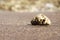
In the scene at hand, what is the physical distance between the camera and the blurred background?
34.7ft

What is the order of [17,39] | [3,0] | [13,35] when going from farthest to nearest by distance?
[3,0] → [13,35] → [17,39]

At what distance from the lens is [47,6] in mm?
10844

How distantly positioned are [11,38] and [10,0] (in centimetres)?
902

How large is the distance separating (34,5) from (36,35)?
8.46 meters

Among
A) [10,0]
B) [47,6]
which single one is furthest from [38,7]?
[10,0]

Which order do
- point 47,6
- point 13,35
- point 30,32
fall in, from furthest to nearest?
point 47,6
point 30,32
point 13,35

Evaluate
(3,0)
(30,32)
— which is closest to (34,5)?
(3,0)

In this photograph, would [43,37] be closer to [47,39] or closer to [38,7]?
[47,39]

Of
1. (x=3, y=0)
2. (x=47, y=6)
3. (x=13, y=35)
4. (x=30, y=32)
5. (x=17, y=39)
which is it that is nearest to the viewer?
(x=17, y=39)

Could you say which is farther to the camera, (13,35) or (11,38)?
(13,35)

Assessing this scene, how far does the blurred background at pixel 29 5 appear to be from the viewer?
10578 mm

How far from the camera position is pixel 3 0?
11594 mm

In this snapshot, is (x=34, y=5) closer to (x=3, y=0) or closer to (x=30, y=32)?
(x=3, y=0)

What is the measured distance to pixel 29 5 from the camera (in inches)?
443
